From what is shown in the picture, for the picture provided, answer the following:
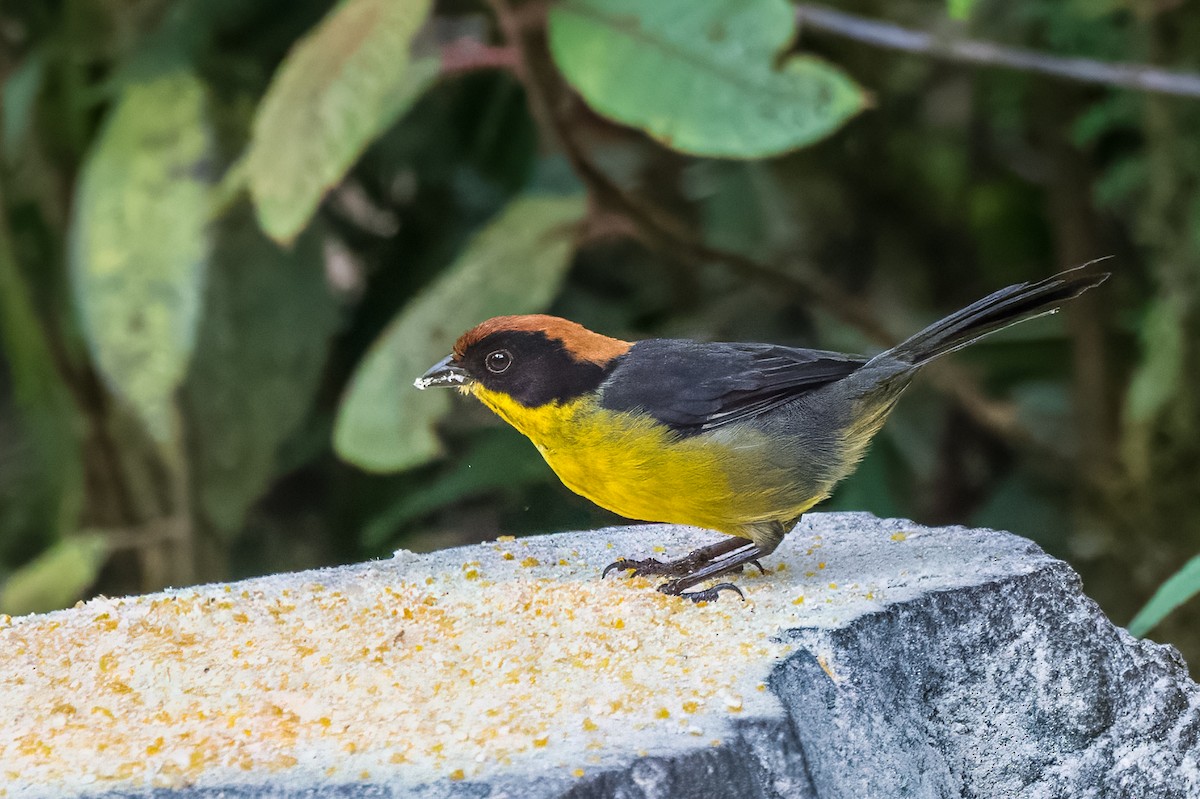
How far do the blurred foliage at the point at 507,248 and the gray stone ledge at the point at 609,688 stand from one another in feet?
2.57

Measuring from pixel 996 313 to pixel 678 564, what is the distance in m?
0.73

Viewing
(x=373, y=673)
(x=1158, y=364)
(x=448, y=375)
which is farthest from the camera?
(x=1158, y=364)

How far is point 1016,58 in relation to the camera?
3512 mm

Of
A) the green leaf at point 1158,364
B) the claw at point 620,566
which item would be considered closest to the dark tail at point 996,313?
the claw at point 620,566

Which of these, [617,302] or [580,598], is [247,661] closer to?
[580,598]

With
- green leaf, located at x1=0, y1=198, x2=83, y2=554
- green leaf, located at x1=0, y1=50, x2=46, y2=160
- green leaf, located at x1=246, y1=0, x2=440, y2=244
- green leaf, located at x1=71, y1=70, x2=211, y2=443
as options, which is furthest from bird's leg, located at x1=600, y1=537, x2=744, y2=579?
green leaf, located at x1=0, y1=50, x2=46, y2=160

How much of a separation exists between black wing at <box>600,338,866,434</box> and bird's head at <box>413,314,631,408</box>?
0.05 meters

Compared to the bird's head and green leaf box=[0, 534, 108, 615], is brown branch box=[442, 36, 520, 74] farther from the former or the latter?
green leaf box=[0, 534, 108, 615]

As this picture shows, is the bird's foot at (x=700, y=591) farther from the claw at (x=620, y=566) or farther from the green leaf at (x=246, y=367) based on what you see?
the green leaf at (x=246, y=367)

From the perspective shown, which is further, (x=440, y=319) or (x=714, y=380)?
(x=440, y=319)

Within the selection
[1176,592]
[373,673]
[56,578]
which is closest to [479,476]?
[56,578]

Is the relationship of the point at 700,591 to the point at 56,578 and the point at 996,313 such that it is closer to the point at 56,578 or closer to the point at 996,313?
the point at 996,313

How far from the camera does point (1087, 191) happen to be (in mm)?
4125

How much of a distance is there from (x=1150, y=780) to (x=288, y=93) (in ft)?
7.66
